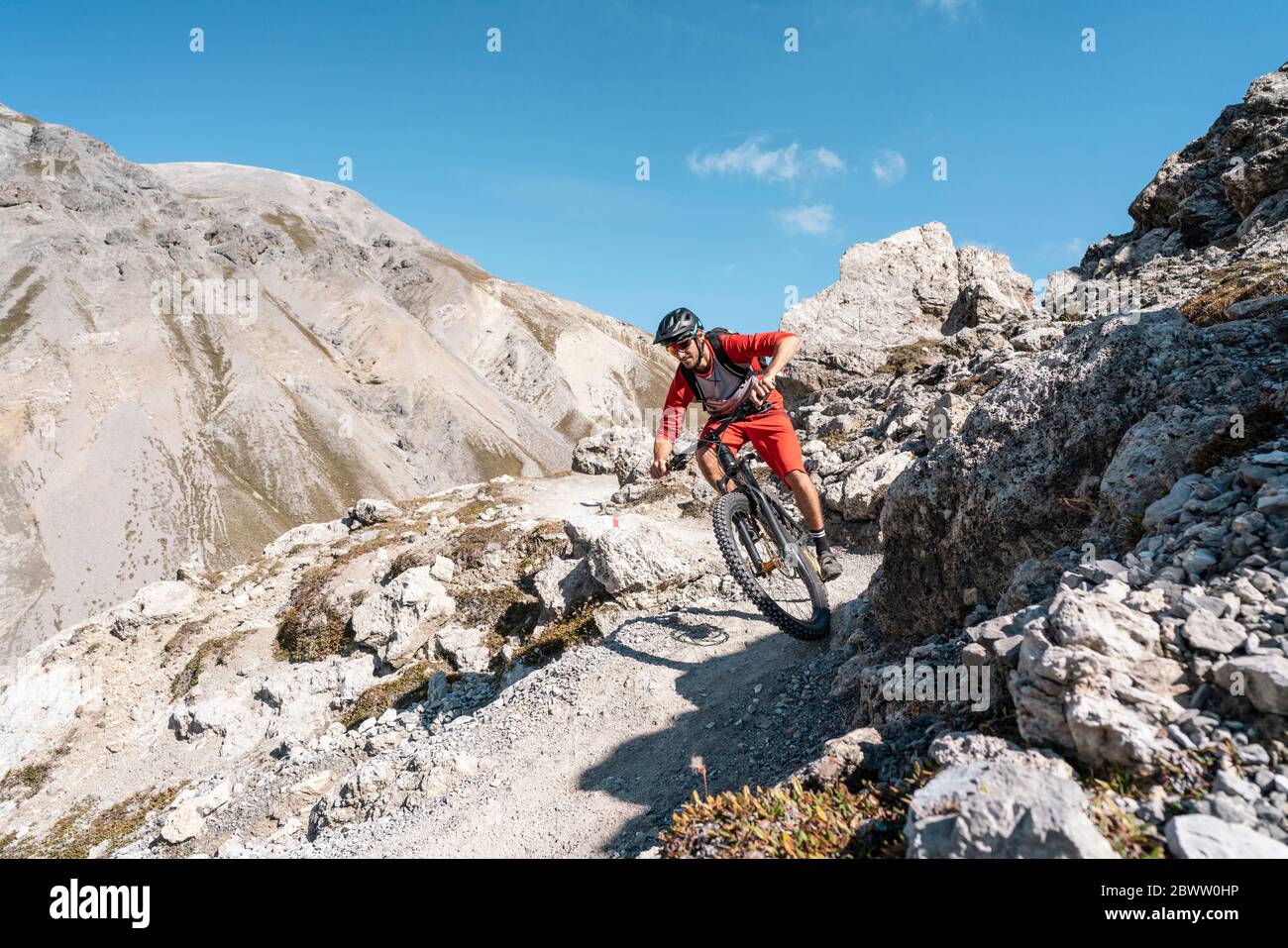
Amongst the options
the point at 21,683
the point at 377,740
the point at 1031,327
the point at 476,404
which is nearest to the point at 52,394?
the point at 476,404

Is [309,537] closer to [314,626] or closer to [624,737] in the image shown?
[314,626]

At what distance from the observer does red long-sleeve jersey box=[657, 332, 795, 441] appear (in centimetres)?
947

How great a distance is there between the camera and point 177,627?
25.2 metres

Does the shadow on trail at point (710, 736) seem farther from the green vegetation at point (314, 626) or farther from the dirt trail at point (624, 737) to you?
the green vegetation at point (314, 626)

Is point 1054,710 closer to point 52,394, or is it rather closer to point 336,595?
point 336,595

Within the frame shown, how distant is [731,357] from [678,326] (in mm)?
1017

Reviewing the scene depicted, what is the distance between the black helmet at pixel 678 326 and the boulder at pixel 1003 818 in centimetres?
682

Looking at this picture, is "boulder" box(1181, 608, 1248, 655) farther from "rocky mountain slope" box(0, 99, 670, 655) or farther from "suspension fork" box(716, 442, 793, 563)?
"rocky mountain slope" box(0, 99, 670, 655)

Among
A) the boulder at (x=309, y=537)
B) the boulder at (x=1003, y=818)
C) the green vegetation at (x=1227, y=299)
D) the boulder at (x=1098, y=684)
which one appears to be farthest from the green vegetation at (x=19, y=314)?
the green vegetation at (x=1227, y=299)

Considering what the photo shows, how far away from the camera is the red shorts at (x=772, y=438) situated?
32.2ft

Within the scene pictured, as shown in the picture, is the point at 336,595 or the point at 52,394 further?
the point at 52,394

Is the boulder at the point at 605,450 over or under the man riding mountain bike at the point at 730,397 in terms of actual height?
over
